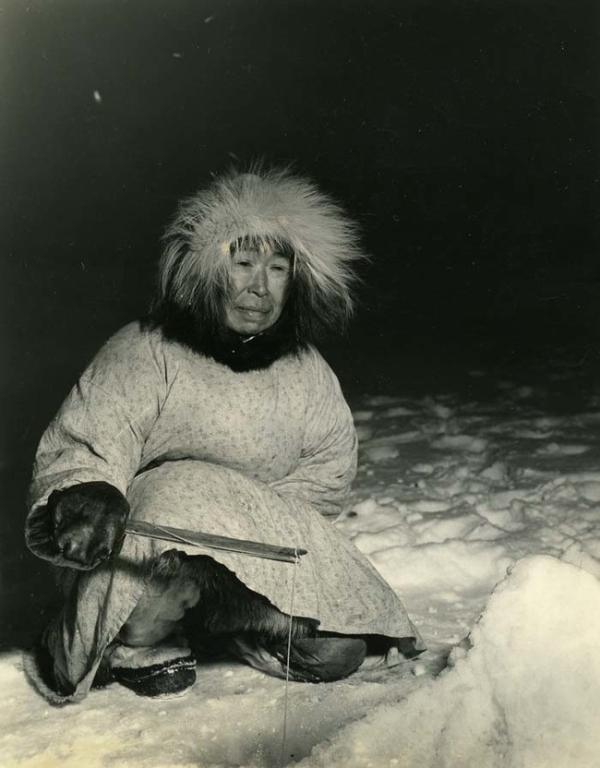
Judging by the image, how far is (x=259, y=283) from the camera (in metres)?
2.04

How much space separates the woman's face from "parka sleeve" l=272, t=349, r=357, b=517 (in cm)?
22

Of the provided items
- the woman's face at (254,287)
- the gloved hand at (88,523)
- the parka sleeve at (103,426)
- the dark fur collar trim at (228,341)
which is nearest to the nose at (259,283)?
the woman's face at (254,287)

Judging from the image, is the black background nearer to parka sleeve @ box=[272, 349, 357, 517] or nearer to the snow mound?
parka sleeve @ box=[272, 349, 357, 517]

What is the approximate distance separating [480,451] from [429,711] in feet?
7.00

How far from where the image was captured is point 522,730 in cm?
164

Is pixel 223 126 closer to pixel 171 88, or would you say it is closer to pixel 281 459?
pixel 171 88

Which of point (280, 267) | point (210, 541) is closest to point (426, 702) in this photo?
point (210, 541)

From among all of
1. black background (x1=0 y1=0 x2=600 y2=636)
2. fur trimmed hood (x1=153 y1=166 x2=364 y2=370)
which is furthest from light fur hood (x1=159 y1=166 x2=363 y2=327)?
black background (x1=0 y1=0 x2=600 y2=636)

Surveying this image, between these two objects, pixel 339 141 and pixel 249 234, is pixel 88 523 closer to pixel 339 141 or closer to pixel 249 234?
pixel 249 234

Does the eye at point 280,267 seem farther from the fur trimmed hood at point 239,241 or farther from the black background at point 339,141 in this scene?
the black background at point 339,141

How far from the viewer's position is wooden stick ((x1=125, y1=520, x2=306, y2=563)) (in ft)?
5.73

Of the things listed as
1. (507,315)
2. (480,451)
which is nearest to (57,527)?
(480,451)

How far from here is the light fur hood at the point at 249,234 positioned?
2.01 m

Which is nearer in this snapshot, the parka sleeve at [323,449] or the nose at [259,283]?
the nose at [259,283]
